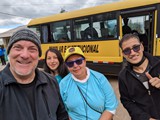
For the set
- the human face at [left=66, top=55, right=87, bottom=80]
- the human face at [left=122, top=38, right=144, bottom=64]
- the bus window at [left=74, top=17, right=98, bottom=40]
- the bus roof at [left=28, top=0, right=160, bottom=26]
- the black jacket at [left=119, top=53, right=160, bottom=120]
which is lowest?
the black jacket at [left=119, top=53, right=160, bottom=120]

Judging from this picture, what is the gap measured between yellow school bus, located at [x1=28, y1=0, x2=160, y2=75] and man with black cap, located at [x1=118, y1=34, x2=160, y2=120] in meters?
4.66

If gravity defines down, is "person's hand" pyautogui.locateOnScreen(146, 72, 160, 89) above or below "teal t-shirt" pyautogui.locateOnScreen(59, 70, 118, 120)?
above

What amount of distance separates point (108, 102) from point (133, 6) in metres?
5.37

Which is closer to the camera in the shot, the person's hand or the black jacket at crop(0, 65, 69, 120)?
the black jacket at crop(0, 65, 69, 120)

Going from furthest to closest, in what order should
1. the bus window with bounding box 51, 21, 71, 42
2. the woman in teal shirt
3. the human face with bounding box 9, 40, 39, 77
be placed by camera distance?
the bus window with bounding box 51, 21, 71, 42 < the woman in teal shirt < the human face with bounding box 9, 40, 39, 77

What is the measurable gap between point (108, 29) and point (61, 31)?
247 cm

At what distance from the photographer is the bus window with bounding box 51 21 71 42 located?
28.9 feet

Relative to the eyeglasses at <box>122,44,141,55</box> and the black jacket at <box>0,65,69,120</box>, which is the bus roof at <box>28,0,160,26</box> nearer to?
the eyeglasses at <box>122,44,141,55</box>

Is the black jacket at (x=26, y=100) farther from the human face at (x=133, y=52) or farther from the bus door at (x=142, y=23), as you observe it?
the bus door at (x=142, y=23)

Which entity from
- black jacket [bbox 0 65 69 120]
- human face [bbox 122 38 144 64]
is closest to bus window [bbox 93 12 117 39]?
human face [bbox 122 38 144 64]

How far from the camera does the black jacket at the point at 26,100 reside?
1.40 metres

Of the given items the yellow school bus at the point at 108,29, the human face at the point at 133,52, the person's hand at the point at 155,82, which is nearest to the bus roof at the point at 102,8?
the yellow school bus at the point at 108,29

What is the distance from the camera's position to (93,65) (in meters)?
7.99

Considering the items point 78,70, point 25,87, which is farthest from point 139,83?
point 25,87
